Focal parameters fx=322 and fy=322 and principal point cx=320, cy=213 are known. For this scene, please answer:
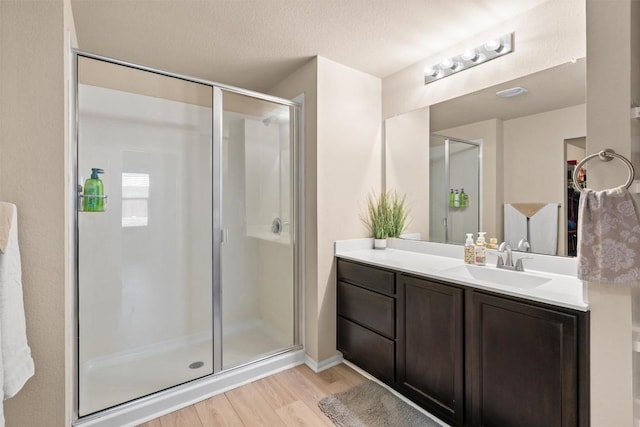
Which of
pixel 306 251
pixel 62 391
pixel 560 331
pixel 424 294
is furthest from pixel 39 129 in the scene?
pixel 560 331

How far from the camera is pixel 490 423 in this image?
1536mm

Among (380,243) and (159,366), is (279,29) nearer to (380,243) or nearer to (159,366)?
(380,243)

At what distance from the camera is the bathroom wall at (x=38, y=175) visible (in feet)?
4.27

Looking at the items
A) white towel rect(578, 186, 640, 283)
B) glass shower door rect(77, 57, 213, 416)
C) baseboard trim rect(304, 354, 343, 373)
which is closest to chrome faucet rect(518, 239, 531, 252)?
white towel rect(578, 186, 640, 283)

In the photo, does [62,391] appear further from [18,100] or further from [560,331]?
[560,331]

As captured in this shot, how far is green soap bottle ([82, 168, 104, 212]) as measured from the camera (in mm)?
1857

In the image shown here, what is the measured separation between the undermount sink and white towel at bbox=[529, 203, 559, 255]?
21 cm

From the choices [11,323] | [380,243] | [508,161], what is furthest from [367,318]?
[11,323]

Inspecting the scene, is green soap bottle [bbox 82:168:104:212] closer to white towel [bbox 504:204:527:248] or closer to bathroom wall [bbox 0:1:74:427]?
bathroom wall [bbox 0:1:74:427]

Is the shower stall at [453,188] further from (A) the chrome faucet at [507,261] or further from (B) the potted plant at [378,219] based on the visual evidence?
(B) the potted plant at [378,219]

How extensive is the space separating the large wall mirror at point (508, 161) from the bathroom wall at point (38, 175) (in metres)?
2.23

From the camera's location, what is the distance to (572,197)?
1.76 meters

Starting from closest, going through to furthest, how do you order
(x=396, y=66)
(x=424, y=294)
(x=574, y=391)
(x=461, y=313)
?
1. (x=574, y=391)
2. (x=461, y=313)
3. (x=424, y=294)
4. (x=396, y=66)

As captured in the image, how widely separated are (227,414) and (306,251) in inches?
46.6
